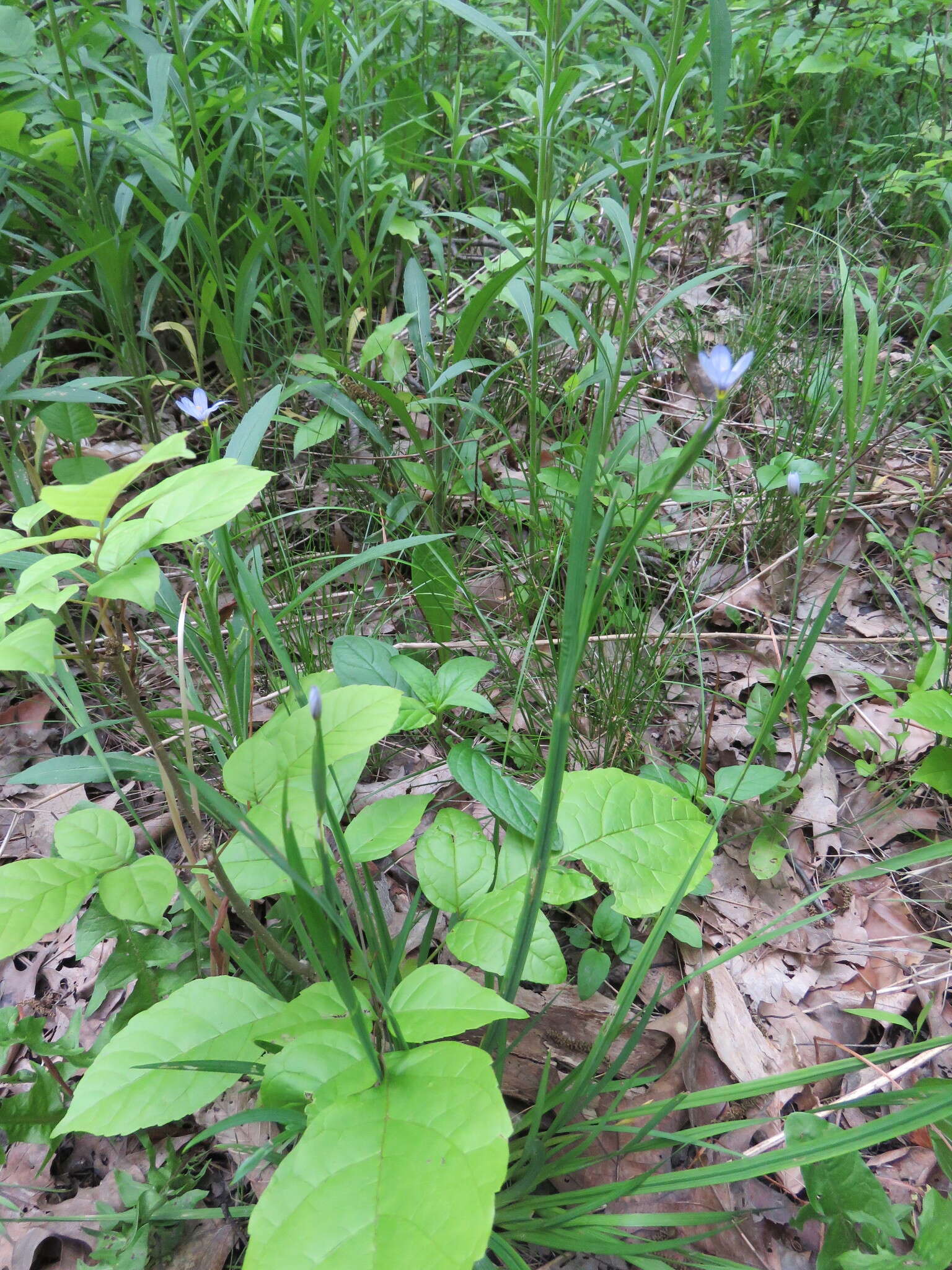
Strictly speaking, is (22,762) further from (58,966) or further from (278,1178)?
(278,1178)

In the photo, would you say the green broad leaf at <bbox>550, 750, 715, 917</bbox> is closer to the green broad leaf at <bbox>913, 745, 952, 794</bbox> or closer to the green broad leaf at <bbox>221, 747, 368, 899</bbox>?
the green broad leaf at <bbox>221, 747, 368, 899</bbox>

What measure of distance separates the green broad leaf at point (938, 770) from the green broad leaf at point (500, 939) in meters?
0.78

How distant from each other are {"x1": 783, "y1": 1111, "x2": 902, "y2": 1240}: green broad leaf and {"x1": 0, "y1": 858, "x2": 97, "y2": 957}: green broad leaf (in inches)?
30.5

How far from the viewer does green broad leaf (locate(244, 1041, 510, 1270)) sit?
528 mm

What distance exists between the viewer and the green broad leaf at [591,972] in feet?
3.29

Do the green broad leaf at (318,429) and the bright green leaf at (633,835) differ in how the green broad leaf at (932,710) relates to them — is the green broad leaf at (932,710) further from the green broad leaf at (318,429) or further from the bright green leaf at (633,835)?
the green broad leaf at (318,429)

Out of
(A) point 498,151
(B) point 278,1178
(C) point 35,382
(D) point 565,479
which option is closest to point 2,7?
(C) point 35,382

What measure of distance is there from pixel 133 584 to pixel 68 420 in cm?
108

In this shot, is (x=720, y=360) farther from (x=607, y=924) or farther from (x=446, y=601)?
(x=446, y=601)

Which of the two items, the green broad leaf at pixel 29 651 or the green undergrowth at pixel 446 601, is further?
the green undergrowth at pixel 446 601

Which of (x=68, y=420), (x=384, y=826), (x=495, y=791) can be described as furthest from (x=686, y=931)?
(x=68, y=420)

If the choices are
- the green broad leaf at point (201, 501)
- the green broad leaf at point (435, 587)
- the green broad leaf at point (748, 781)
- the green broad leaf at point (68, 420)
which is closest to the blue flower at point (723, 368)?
the green broad leaf at point (201, 501)

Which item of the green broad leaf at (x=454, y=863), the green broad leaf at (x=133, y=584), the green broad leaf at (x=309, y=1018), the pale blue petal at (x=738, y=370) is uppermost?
the pale blue petal at (x=738, y=370)

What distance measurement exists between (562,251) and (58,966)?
1629 millimetres
